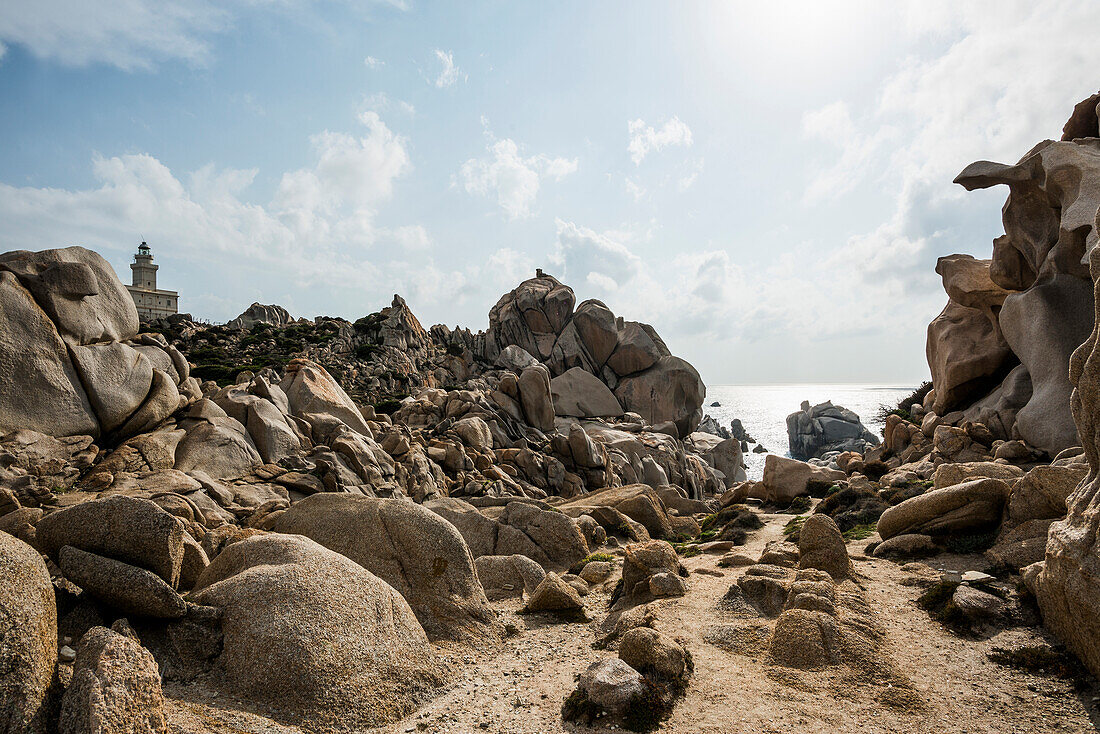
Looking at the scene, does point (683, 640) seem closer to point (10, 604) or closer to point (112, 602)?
point (112, 602)

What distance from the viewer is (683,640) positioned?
35.6 ft

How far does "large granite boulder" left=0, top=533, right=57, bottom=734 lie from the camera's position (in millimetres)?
5328

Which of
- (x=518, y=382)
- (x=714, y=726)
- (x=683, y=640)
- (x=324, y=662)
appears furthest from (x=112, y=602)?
(x=518, y=382)

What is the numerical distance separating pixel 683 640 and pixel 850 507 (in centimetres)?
1708

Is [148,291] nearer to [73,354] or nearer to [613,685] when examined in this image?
→ [73,354]

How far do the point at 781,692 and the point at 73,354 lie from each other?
2082 centimetres

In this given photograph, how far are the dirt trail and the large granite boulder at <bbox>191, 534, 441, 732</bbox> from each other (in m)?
0.44

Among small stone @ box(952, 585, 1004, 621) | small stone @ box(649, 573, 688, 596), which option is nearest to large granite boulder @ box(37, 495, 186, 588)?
small stone @ box(649, 573, 688, 596)

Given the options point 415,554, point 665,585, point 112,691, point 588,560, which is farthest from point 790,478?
point 112,691

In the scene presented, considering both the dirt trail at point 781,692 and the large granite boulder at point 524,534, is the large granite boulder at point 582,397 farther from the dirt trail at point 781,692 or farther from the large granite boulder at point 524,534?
the dirt trail at point 781,692

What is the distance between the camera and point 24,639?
562 cm

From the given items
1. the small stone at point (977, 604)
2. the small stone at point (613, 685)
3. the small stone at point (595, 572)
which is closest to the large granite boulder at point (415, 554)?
the small stone at point (613, 685)

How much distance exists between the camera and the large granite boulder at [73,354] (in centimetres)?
1625

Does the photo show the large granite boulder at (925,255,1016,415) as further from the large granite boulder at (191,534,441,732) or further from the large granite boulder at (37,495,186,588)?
the large granite boulder at (37,495,186,588)
